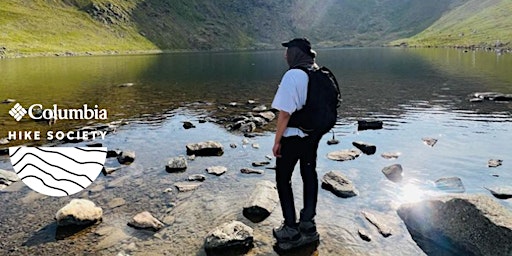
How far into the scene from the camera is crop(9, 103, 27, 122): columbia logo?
28.7 meters

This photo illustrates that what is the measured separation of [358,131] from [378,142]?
271 centimetres

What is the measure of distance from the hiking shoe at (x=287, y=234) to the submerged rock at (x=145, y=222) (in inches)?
138

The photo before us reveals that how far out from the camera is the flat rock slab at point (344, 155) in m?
17.9

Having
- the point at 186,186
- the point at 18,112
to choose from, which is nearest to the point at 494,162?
the point at 186,186

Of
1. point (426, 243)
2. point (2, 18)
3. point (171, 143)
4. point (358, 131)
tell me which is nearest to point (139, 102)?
point (171, 143)

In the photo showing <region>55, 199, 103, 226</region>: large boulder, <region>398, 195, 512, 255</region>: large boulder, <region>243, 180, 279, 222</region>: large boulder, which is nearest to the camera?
<region>398, 195, 512, 255</region>: large boulder

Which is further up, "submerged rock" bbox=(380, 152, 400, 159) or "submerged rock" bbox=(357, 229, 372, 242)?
"submerged rock" bbox=(380, 152, 400, 159)

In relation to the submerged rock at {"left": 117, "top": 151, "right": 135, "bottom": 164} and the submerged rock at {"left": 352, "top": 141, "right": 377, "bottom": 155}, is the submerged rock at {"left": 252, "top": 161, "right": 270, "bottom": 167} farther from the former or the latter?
the submerged rock at {"left": 117, "top": 151, "right": 135, "bottom": 164}

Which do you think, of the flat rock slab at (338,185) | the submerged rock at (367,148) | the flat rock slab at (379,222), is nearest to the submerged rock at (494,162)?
the submerged rock at (367,148)

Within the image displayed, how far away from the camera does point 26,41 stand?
6107 inches

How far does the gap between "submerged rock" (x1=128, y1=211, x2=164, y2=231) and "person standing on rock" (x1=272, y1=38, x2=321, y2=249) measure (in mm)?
3410

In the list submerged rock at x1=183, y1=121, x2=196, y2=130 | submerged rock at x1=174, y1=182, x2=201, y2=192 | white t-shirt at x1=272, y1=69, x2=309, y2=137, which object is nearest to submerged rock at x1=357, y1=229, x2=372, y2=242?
white t-shirt at x1=272, y1=69, x2=309, y2=137

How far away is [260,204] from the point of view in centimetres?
1233

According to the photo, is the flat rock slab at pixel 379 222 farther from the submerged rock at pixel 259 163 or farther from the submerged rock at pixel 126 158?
the submerged rock at pixel 126 158
